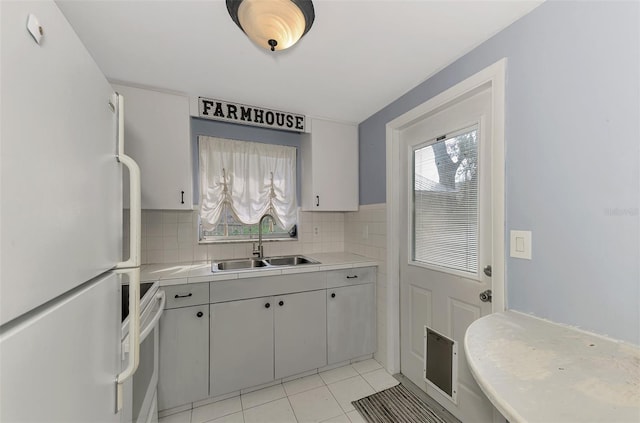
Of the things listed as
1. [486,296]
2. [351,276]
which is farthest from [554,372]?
[351,276]

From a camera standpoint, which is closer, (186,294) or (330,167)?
(186,294)

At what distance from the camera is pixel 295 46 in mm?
1427

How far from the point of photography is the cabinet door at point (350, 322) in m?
2.11

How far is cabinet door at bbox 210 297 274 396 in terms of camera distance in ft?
5.70

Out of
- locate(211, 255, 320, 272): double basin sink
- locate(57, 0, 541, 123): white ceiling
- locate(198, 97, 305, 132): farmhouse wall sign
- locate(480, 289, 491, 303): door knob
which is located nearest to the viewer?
locate(57, 0, 541, 123): white ceiling

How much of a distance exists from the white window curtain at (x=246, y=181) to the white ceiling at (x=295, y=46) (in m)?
0.51

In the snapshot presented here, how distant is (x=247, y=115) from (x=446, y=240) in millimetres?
1890

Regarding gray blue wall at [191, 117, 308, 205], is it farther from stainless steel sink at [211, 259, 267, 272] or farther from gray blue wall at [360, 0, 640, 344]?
gray blue wall at [360, 0, 640, 344]

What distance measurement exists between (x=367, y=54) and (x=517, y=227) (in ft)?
4.13

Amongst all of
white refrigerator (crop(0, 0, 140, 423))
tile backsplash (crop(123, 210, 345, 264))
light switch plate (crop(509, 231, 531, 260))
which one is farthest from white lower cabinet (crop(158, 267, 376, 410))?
light switch plate (crop(509, 231, 531, 260))

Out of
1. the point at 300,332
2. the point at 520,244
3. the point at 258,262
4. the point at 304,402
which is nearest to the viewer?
the point at 520,244

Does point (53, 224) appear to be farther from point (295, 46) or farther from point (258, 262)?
point (258, 262)

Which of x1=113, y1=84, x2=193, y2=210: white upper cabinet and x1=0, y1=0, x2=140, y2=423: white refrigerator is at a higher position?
x1=113, y1=84, x2=193, y2=210: white upper cabinet

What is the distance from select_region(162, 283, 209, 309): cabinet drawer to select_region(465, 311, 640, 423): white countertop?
1.56m
